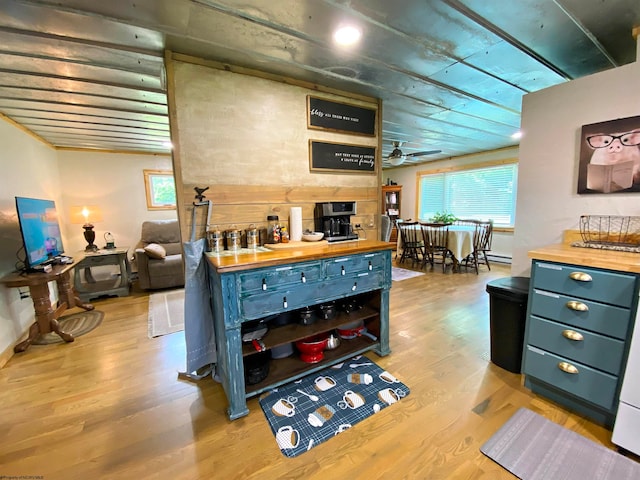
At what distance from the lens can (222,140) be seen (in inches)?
75.7

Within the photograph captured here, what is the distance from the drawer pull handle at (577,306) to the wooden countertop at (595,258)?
0.23 m

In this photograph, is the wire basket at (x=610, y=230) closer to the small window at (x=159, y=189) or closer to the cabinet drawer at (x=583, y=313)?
the cabinet drawer at (x=583, y=313)

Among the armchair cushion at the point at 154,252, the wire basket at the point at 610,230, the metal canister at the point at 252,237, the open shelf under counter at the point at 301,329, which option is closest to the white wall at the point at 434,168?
the wire basket at the point at 610,230

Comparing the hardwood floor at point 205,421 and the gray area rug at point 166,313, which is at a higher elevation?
the gray area rug at point 166,313

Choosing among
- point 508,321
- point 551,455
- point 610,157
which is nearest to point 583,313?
point 508,321

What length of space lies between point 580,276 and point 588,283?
52mm

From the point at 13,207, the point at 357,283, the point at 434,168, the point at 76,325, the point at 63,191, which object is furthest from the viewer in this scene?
the point at 434,168

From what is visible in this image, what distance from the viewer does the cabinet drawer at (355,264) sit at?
1.82 meters

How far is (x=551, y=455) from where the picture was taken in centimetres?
134

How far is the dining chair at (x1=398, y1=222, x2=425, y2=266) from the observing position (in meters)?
5.27

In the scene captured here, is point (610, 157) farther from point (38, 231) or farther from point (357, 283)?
point (38, 231)

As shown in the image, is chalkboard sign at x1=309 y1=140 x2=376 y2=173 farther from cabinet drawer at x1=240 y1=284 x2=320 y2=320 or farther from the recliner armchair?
the recliner armchair

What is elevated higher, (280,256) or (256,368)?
(280,256)

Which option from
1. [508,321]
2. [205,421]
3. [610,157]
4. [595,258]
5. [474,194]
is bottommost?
[205,421]
